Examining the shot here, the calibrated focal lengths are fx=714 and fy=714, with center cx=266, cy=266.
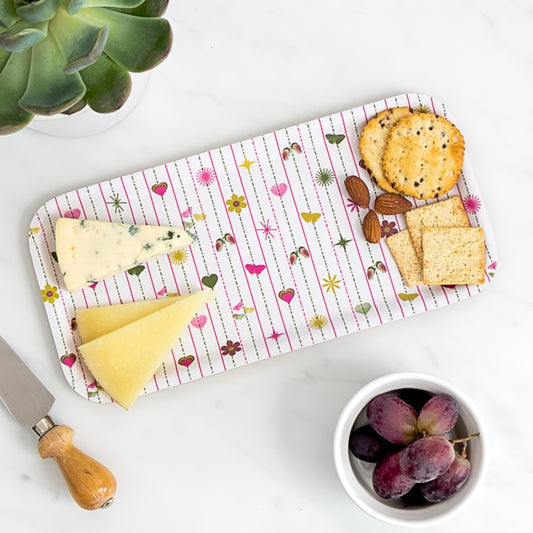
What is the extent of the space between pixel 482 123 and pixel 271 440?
0.62 m

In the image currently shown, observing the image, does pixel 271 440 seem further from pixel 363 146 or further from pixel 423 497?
pixel 363 146

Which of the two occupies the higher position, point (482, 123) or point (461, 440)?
point (482, 123)

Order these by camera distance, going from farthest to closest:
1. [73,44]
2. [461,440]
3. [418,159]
Result: 1. [418,159]
2. [461,440]
3. [73,44]

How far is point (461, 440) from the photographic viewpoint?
37.6 inches

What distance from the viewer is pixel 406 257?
1130 mm

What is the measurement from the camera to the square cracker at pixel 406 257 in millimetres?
1126

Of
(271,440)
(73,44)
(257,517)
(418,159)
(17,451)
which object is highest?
(73,44)

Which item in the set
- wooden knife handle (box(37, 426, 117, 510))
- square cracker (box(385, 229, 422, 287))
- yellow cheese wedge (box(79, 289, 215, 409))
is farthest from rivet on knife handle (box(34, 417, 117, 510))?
square cracker (box(385, 229, 422, 287))

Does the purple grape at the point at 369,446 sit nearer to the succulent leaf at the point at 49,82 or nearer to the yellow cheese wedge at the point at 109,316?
the yellow cheese wedge at the point at 109,316

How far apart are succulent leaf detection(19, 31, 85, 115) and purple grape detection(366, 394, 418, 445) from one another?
57 centimetres

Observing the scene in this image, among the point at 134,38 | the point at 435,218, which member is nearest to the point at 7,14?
the point at 134,38

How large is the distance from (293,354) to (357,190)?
282 millimetres

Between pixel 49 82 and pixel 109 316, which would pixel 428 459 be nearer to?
pixel 109 316

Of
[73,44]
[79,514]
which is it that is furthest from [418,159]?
[79,514]
